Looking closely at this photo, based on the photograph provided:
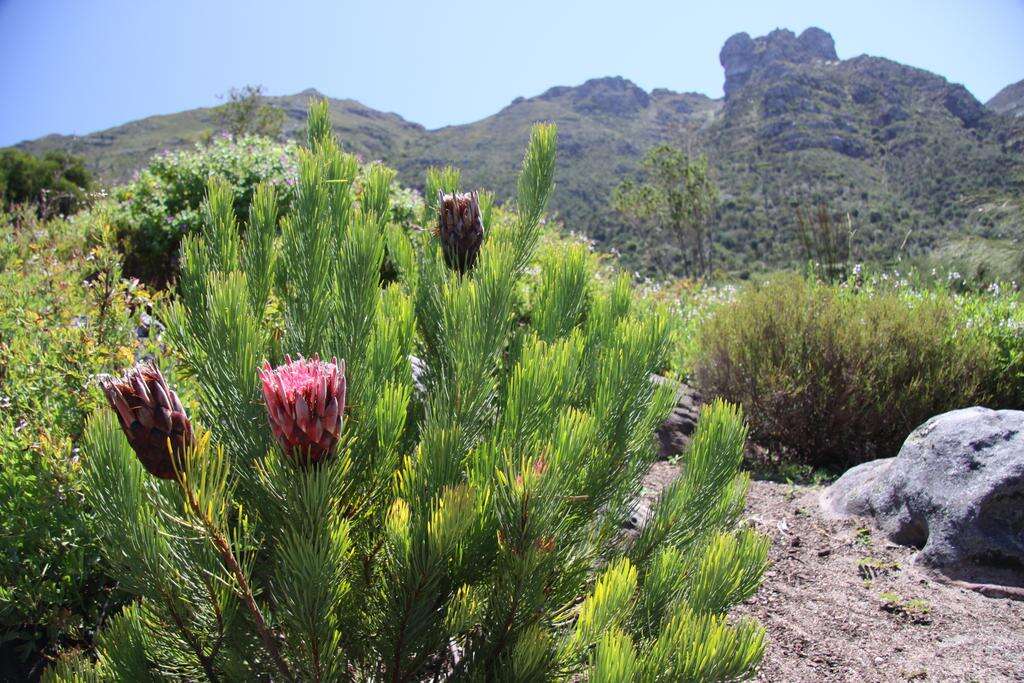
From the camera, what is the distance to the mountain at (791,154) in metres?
30.1

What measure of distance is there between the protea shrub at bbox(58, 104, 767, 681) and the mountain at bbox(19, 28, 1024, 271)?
10.4 metres

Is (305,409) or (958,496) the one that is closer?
(305,409)

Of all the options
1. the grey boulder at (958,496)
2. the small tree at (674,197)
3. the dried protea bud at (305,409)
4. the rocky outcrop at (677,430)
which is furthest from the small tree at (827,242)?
the small tree at (674,197)

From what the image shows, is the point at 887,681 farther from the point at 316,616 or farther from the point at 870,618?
the point at 316,616

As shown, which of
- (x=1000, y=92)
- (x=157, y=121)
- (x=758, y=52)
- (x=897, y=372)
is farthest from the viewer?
(x=758, y=52)

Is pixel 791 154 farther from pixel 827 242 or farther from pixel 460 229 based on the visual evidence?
pixel 460 229

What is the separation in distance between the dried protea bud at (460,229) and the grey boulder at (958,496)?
3.47m

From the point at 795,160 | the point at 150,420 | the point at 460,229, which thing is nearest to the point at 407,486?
the point at 150,420

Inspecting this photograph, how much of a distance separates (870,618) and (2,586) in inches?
143

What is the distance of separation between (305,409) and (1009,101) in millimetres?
55813

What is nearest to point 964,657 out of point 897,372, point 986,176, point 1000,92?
point 897,372

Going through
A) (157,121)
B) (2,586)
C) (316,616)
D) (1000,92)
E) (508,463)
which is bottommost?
(2,586)

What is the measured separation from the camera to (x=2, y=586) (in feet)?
6.78

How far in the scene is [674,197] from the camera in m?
33.1
